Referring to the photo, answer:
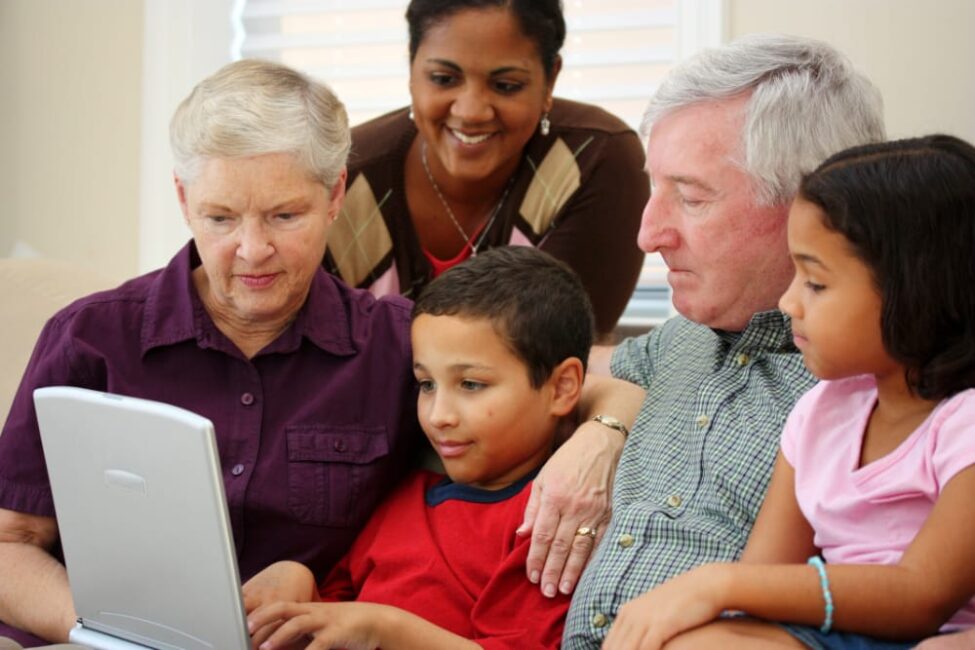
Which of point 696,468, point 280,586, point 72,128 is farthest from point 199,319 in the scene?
point 72,128

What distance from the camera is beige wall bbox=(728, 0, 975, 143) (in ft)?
9.02

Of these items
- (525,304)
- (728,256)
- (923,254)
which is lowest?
(525,304)

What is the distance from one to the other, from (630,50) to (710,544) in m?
1.95

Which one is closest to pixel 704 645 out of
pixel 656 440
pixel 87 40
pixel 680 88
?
pixel 656 440

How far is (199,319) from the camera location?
1787 millimetres

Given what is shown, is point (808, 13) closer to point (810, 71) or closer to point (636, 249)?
point (636, 249)

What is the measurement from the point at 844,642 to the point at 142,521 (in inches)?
29.5

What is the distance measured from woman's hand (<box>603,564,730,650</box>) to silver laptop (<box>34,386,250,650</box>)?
0.41 m

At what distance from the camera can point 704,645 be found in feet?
4.06

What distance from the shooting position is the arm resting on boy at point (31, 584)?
1643 millimetres

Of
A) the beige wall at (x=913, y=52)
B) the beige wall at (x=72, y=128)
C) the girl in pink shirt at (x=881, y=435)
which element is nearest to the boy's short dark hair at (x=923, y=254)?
the girl in pink shirt at (x=881, y=435)

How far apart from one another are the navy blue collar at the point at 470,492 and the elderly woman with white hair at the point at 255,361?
86 mm

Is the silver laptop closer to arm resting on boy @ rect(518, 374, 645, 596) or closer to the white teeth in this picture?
arm resting on boy @ rect(518, 374, 645, 596)

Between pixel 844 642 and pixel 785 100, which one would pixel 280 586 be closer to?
pixel 844 642
